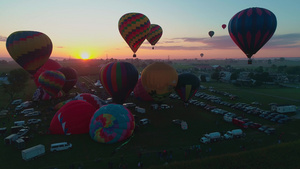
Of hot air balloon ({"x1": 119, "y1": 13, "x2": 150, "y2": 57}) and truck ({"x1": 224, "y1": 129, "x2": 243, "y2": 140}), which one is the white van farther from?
hot air balloon ({"x1": 119, "y1": 13, "x2": 150, "y2": 57})

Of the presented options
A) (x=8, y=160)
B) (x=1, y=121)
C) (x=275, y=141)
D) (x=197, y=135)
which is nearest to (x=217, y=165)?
(x=197, y=135)

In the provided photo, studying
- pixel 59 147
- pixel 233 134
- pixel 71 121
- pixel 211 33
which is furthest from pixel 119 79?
pixel 211 33

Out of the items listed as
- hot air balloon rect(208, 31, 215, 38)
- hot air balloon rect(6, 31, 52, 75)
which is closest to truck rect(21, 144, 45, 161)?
hot air balloon rect(6, 31, 52, 75)

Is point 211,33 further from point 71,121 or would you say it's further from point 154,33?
point 71,121

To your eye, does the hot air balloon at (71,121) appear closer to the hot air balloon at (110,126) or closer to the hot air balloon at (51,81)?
the hot air balloon at (110,126)

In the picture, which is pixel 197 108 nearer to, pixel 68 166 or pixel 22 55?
pixel 68 166

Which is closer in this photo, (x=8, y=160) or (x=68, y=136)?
(x=8, y=160)
